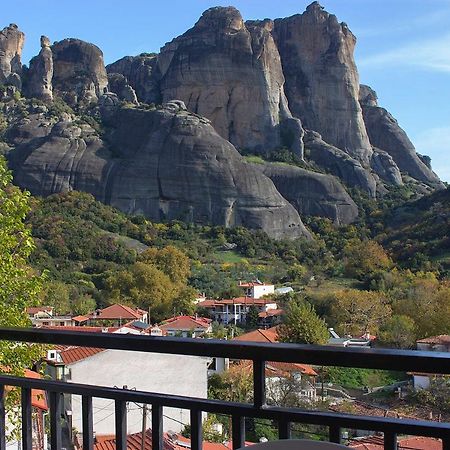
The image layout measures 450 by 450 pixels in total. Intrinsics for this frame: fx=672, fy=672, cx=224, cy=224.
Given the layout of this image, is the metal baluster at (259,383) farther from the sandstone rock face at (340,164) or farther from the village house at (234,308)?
the sandstone rock face at (340,164)

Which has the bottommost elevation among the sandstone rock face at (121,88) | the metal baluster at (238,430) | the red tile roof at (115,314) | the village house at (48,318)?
the red tile roof at (115,314)

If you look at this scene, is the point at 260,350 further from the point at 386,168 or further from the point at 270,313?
the point at 386,168

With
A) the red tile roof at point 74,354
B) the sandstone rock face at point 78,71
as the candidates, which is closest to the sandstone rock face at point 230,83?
the sandstone rock face at point 78,71

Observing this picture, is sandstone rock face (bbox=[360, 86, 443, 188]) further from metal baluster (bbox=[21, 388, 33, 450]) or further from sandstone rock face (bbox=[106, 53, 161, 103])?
metal baluster (bbox=[21, 388, 33, 450])

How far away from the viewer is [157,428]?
1563mm

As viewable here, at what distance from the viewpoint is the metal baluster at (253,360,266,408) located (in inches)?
55.8

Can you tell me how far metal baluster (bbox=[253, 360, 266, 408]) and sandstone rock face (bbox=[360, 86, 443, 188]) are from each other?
6345 centimetres

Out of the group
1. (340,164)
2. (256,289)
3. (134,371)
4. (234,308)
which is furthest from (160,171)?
(134,371)

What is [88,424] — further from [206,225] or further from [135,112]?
[135,112]

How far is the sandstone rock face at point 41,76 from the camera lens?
48219 mm

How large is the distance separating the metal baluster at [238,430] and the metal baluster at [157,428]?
0.63ft

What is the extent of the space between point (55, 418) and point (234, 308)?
2599cm

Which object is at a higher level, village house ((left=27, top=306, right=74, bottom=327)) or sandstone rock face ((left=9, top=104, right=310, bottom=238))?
sandstone rock face ((left=9, top=104, right=310, bottom=238))

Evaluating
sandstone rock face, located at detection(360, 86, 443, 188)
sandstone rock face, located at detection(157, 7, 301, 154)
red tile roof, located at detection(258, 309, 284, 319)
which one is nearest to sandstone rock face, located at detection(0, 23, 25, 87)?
sandstone rock face, located at detection(157, 7, 301, 154)
